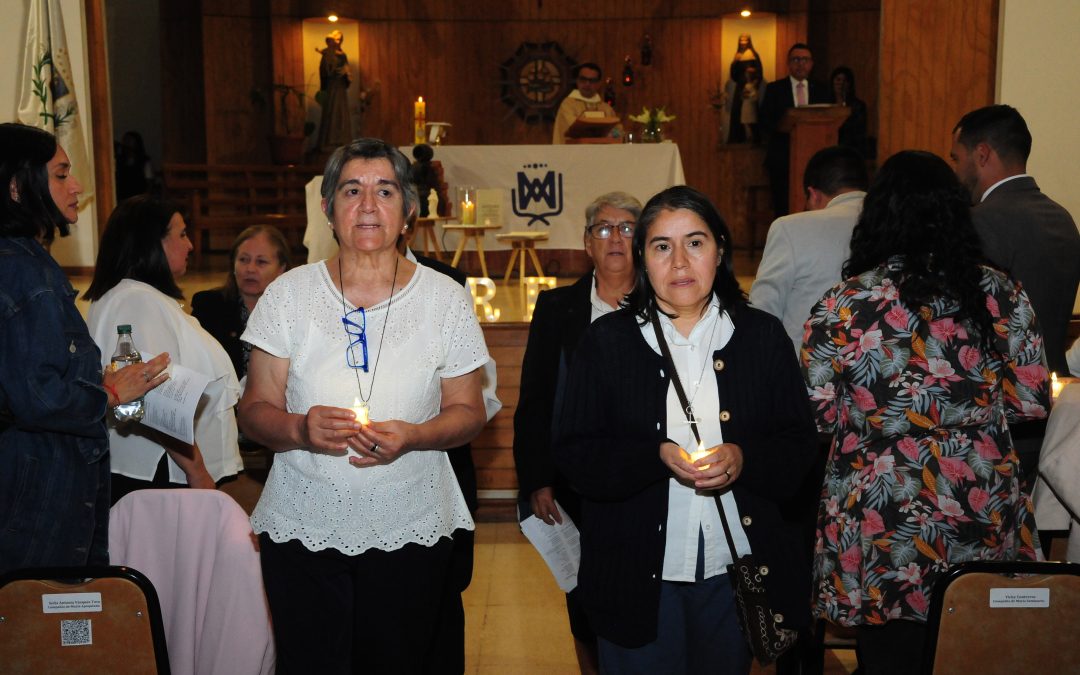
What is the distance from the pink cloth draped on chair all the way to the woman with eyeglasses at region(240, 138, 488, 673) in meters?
0.30

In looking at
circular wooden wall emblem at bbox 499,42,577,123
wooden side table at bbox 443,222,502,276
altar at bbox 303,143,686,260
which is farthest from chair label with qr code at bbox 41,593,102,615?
circular wooden wall emblem at bbox 499,42,577,123

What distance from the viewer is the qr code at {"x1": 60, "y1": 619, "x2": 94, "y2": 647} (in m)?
2.05

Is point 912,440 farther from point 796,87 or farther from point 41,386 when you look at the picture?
point 796,87

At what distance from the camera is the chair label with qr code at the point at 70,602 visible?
2.03 m

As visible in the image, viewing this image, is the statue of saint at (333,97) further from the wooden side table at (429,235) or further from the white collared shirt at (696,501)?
the white collared shirt at (696,501)

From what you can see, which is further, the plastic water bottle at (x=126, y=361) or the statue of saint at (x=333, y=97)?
the statue of saint at (x=333, y=97)

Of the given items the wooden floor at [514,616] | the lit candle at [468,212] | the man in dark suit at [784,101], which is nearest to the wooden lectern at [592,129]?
the lit candle at [468,212]

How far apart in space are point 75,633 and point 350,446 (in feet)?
2.05

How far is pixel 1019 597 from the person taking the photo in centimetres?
202

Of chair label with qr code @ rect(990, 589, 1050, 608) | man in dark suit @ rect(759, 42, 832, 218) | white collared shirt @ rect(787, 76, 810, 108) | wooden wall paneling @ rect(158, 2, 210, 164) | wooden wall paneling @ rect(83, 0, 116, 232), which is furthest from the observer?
wooden wall paneling @ rect(158, 2, 210, 164)

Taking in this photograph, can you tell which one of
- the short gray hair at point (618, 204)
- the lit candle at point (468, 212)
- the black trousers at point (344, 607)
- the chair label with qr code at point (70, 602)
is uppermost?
the short gray hair at point (618, 204)

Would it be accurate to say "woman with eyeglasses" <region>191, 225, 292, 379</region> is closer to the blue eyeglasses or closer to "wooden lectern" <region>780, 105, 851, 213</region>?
the blue eyeglasses

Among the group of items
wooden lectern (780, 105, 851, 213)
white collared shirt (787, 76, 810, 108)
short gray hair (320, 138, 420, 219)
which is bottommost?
short gray hair (320, 138, 420, 219)

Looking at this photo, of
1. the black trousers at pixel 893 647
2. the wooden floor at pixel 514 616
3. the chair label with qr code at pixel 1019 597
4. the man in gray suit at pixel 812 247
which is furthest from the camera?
the man in gray suit at pixel 812 247
